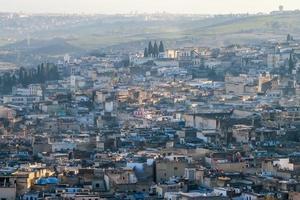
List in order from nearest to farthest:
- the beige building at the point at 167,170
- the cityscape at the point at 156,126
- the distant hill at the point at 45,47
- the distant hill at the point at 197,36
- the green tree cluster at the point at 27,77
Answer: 1. the cityscape at the point at 156,126
2. the beige building at the point at 167,170
3. the green tree cluster at the point at 27,77
4. the distant hill at the point at 197,36
5. the distant hill at the point at 45,47

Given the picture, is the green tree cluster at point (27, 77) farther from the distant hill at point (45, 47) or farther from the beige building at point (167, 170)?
the distant hill at point (45, 47)

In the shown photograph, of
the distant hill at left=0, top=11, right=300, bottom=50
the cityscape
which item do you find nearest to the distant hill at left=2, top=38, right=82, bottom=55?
the distant hill at left=0, top=11, right=300, bottom=50

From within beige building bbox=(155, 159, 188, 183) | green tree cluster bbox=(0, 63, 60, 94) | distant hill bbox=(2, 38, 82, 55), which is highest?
beige building bbox=(155, 159, 188, 183)

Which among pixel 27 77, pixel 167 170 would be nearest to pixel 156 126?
pixel 167 170

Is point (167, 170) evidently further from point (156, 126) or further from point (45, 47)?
point (45, 47)

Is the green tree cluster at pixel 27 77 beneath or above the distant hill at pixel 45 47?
above

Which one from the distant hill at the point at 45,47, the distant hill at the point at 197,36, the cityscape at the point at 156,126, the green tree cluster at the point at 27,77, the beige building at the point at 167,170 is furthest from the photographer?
the distant hill at the point at 45,47

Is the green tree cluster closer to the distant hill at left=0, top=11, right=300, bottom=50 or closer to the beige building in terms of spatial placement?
the distant hill at left=0, top=11, right=300, bottom=50

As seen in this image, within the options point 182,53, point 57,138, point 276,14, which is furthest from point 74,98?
point 276,14

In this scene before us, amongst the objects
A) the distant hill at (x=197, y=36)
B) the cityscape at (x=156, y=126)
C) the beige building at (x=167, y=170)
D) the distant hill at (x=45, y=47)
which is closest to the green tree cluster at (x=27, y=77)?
the cityscape at (x=156, y=126)
